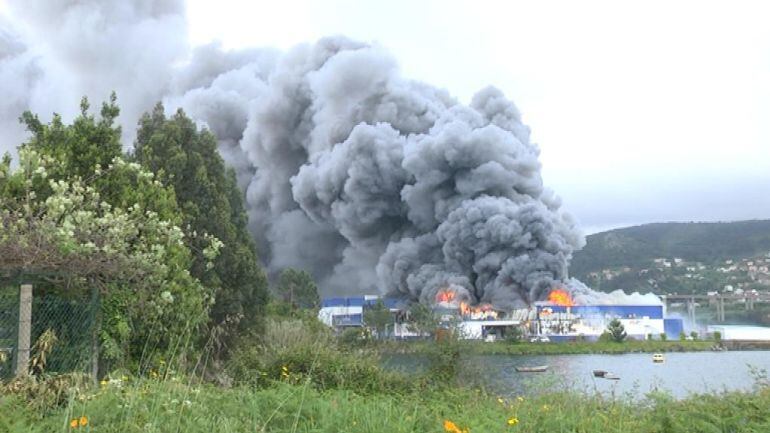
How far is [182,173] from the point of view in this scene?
25.1 metres

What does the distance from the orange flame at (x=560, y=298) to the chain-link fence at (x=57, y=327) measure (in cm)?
8591

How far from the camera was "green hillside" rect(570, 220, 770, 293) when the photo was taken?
17362 centimetres

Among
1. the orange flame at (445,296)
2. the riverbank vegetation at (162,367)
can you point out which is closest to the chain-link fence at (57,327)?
the riverbank vegetation at (162,367)

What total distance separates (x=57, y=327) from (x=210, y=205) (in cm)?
1696

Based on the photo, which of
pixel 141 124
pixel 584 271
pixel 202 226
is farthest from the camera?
pixel 584 271

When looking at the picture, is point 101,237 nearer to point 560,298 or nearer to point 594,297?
point 560,298

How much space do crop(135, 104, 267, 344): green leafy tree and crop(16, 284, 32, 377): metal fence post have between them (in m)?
15.5

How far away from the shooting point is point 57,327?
873 cm

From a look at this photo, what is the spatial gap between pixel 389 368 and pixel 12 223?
32.4ft

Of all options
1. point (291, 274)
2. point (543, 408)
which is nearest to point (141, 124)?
point (543, 408)

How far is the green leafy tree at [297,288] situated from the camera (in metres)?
75.6

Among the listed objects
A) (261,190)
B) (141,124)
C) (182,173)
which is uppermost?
(261,190)

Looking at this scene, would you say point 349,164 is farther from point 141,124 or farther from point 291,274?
point 141,124

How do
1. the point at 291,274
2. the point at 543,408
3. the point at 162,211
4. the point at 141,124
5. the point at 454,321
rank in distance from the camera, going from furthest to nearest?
the point at 291,274
the point at 141,124
the point at 454,321
the point at 162,211
the point at 543,408
